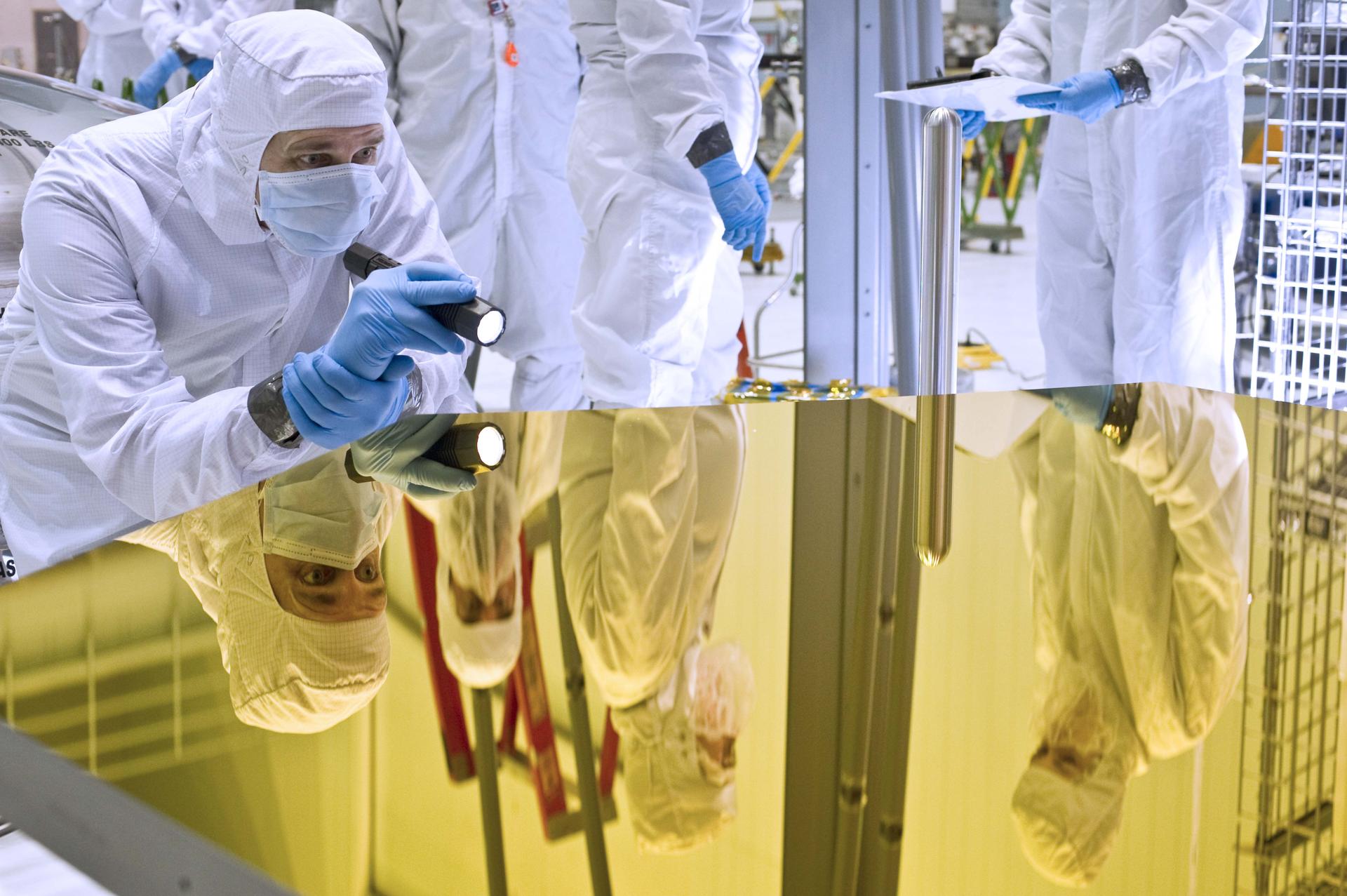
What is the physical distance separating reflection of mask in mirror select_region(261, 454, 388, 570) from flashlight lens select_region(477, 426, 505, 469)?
103 mm

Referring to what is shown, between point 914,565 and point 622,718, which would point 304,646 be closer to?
point 622,718

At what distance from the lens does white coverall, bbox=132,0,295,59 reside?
133 inches

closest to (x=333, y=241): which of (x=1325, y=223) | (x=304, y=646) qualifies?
(x=304, y=646)

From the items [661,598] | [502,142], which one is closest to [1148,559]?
[661,598]

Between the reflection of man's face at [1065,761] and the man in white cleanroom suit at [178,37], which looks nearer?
the reflection of man's face at [1065,761]

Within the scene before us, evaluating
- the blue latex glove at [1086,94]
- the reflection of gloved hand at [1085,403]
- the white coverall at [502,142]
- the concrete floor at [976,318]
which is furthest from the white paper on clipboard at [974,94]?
the concrete floor at [976,318]

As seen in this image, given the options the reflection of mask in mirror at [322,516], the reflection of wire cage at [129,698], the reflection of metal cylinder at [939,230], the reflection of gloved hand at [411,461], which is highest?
the reflection of metal cylinder at [939,230]

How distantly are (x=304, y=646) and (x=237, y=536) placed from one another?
181mm

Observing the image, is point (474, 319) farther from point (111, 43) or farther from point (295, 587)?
point (111, 43)

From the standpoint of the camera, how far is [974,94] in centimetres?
163

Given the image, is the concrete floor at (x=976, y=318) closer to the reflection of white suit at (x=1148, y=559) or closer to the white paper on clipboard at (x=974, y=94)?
the white paper on clipboard at (x=974, y=94)

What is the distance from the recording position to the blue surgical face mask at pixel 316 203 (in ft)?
4.77

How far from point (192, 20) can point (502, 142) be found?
185 cm

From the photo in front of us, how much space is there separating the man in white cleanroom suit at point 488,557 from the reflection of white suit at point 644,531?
3 cm
